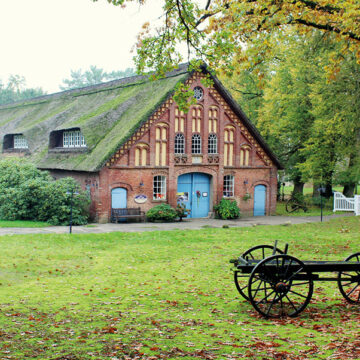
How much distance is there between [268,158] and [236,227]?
8472mm

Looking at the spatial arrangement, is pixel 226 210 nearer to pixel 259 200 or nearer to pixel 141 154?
pixel 259 200

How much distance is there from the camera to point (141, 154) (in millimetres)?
28453

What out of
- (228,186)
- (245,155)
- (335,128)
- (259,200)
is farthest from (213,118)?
(335,128)

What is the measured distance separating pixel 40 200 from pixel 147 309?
698 inches

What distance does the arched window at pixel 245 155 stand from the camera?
3234 centimetres

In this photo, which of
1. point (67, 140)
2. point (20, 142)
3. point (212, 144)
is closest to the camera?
point (212, 144)

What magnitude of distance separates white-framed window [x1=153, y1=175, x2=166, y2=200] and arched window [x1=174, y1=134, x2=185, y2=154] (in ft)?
6.15

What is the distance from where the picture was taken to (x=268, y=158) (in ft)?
109

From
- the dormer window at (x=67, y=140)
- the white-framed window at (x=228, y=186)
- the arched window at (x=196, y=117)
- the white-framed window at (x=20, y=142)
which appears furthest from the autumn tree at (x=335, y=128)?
the white-framed window at (x=20, y=142)

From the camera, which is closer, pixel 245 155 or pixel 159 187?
pixel 159 187

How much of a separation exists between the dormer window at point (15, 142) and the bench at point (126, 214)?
12.0 m

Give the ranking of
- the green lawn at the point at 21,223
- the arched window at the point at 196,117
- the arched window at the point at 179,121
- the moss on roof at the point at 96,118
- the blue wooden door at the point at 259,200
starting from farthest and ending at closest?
the blue wooden door at the point at 259,200
the arched window at the point at 196,117
the arched window at the point at 179,121
the moss on roof at the point at 96,118
the green lawn at the point at 21,223

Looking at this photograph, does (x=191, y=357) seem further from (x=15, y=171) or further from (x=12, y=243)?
(x=15, y=171)

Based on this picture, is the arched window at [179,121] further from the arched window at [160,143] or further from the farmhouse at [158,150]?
the arched window at [160,143]
